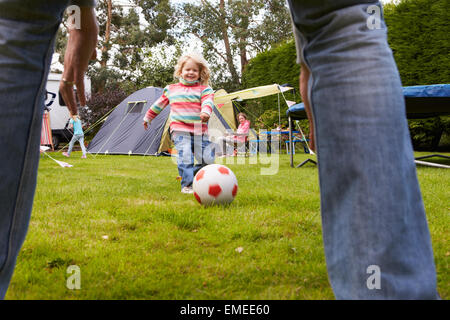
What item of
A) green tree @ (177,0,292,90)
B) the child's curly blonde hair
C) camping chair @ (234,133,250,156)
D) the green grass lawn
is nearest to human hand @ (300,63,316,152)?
the green grass lawn

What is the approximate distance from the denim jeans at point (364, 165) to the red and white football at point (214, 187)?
2.10m

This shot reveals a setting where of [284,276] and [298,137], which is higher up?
[298,137]

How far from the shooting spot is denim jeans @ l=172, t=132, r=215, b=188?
3.99m

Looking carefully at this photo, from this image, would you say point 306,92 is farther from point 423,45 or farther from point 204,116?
point 423,45

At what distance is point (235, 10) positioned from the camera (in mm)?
19016

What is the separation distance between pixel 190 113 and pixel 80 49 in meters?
3.12

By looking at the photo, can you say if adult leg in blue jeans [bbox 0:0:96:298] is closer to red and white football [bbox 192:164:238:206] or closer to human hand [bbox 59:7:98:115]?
human hand [bbox 59:7:98:115]

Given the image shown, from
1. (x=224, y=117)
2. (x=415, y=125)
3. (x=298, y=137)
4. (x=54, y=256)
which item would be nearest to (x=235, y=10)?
(x=224, y=117)

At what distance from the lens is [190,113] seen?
13.8ft

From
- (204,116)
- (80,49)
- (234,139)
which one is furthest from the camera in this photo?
(234,139)

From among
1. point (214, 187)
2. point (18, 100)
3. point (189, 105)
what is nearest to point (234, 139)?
point (189, 105)
